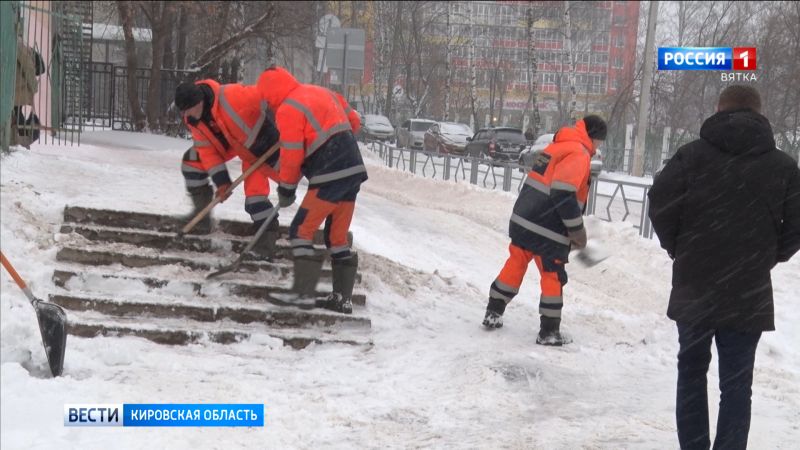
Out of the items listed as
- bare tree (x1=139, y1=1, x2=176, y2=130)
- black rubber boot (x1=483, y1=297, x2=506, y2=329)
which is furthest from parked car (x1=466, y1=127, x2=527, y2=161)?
black rubber boot (x1=483, y1=297, x2=506, y2=329)

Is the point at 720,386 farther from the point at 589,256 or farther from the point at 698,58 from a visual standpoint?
the point at 698,58

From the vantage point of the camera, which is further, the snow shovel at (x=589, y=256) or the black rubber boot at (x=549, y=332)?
the snow shovel at (x=589, y=256)

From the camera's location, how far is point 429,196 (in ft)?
52.6

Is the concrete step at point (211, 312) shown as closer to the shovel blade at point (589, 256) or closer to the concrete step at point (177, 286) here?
the concrete step at point (177, 286)

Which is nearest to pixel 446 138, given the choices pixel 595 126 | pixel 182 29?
pixel 182 29

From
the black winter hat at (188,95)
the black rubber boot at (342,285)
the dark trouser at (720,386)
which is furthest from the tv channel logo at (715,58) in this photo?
the dark trouser at (720,386)

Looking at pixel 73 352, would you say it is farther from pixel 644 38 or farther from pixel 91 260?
pixel 644 38

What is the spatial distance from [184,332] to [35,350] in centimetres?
100

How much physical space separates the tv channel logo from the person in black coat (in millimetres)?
7334

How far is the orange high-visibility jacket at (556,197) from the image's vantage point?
19.8 feet

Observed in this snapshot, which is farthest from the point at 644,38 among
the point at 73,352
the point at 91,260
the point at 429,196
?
the point at 73,352

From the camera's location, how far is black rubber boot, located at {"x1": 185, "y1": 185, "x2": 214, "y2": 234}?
6953mm

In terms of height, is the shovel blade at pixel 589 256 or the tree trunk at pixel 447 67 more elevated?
the tree trunk at pixel 447 67

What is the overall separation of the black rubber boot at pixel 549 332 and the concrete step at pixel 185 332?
47.9 inches
